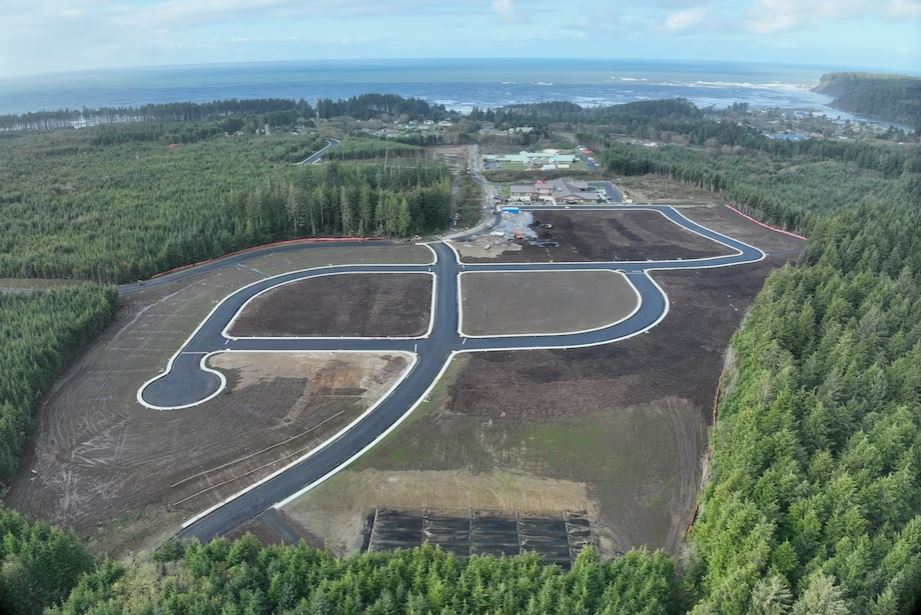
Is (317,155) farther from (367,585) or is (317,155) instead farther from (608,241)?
(367,585)

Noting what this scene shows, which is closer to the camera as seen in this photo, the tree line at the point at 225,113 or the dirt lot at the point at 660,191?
the dirt lot at the point at 660,191

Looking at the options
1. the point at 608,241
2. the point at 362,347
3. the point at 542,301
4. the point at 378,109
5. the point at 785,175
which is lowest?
the point at 362,347

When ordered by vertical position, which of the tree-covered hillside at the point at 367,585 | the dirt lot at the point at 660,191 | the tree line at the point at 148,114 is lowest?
Answer: the tree-covered hillside at the point at 367,585

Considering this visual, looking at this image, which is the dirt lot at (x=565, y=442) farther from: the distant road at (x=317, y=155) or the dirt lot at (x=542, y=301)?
the distant road at (x=317, y=155)

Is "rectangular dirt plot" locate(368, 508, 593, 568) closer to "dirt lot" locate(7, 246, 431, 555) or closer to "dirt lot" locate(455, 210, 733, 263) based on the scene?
"dirt lot" locate(7, 246, 431, 555)

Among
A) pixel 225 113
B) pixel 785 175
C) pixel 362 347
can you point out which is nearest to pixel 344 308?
pixel 362 347

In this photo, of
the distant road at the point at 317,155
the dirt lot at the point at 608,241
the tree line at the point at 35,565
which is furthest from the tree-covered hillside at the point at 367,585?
the distant road at the point at 317,155
